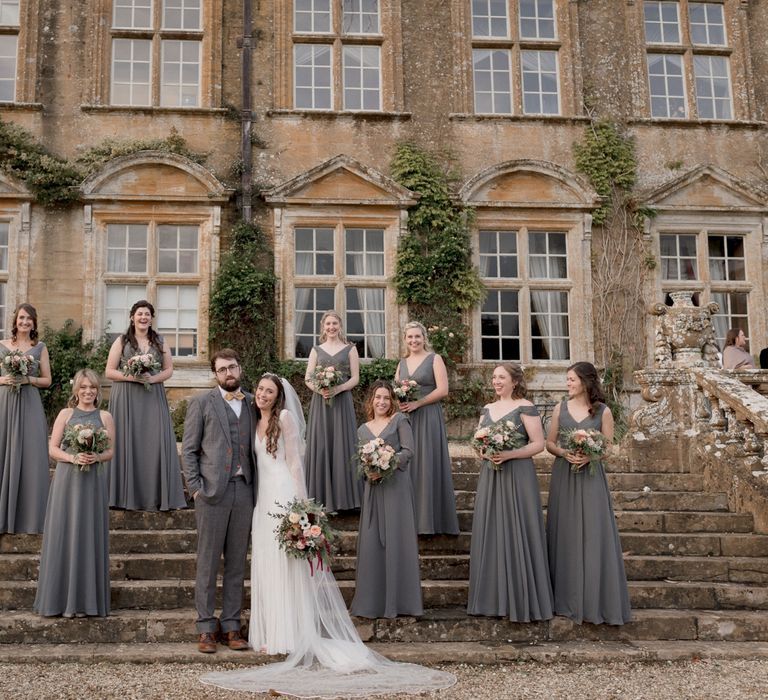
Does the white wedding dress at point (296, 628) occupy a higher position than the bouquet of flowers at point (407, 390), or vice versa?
the bouquet of flowers at point (407, 390)

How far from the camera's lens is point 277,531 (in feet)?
17.7

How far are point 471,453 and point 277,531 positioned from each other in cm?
534

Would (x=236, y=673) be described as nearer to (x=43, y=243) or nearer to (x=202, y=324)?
(x=202, y=324)

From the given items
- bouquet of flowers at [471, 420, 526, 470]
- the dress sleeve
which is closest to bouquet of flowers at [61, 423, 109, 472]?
the dress sleeve

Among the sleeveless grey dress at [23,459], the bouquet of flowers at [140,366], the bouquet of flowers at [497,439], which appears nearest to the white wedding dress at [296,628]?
the bouquet of flowers at [497,439]

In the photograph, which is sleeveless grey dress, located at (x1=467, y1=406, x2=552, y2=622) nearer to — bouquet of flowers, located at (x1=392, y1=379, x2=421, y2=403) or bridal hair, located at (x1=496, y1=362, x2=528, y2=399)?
bridal hair, located at (x1=496, y1=362, x2=528, y2=399)

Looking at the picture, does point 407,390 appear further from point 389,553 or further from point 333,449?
point 389,553

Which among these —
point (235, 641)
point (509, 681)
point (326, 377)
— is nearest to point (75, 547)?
point (235, 641)

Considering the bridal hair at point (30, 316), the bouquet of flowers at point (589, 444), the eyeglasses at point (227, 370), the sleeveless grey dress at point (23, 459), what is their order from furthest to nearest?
the bridal hair at point (30, 316)
the sleeveless grey dress at point (23, 459)
the bouquet of flowers at point (589, 444)
the eyeglasses at point (227, 370)

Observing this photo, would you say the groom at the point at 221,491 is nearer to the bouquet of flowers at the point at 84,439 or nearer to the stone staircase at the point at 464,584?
the stone staircase at the point at 464,584

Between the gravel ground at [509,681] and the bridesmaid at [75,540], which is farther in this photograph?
the bridesmaid at [75,540]

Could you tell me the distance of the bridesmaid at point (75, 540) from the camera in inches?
223

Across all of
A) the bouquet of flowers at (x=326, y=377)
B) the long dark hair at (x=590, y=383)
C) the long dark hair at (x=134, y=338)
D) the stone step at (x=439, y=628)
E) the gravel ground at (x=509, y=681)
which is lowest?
the gravel ground at (x=509, y=681)

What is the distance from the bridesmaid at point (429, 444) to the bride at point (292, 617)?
1.43 m
